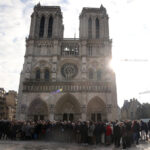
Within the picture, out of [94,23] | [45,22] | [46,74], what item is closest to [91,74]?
[46,74]

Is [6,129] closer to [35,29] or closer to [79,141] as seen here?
[79,141]

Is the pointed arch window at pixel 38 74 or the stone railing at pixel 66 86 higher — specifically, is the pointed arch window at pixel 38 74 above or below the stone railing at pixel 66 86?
above

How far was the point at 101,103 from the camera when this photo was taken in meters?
25.8

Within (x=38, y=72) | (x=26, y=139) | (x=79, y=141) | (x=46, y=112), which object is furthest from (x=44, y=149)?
(x=38, y=72)

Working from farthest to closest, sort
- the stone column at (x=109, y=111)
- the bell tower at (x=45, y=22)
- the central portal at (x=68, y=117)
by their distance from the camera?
the bell tower at (x=45, y=22)
the central portal at (x=68, y=117)
the stone column at (x=109, y=111)

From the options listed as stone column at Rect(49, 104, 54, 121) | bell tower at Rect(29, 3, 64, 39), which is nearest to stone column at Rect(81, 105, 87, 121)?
stone column at Rect(49, 104, 54, 121)

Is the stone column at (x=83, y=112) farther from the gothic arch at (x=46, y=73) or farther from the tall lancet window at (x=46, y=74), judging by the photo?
the tall lancet window at (x=46, y=74)

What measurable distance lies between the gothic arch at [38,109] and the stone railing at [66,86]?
1840mm

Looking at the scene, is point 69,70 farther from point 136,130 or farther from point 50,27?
point 136,130

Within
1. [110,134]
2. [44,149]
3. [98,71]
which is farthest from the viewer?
[98,71]

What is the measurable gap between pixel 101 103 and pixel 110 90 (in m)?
2.40

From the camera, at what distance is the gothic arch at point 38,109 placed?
2533cm

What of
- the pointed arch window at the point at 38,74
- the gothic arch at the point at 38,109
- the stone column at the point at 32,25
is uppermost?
the stone column at the point at 32,25

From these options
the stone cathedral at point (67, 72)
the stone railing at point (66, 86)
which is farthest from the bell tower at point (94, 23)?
the stone railing at point (66, 86)
